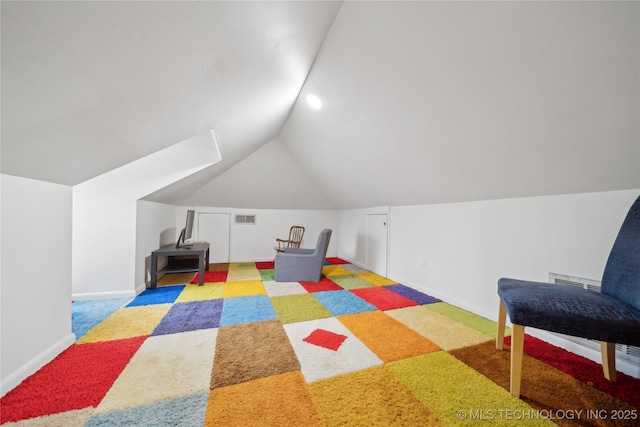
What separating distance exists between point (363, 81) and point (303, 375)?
2.45m

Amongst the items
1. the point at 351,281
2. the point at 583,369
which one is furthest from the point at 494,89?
the point at 351,281

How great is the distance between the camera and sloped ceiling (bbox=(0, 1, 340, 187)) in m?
0.79

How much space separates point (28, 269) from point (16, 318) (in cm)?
30

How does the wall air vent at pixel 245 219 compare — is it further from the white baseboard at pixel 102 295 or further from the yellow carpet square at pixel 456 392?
the yellow carpet square at pixel 456 392

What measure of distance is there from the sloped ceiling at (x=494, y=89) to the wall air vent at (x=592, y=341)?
2.35 feet

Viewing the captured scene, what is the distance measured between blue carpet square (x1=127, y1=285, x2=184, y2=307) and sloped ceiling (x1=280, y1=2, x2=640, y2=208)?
327 cm

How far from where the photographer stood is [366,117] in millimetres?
2584

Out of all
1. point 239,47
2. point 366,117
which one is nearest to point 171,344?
point 239,47

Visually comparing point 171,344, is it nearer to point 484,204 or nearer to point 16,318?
point 16,318

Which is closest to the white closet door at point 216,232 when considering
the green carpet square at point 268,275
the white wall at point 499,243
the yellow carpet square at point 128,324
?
the green carpet square at point 268,275

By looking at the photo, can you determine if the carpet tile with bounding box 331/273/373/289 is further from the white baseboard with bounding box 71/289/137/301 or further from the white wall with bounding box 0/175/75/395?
the white wall with bounding box 0/175/75/395

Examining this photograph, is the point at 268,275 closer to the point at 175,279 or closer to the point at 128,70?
the point at 175,279

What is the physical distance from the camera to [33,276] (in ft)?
5.31

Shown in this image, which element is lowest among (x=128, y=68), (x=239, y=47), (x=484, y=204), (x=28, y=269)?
(x=28, y=269)
